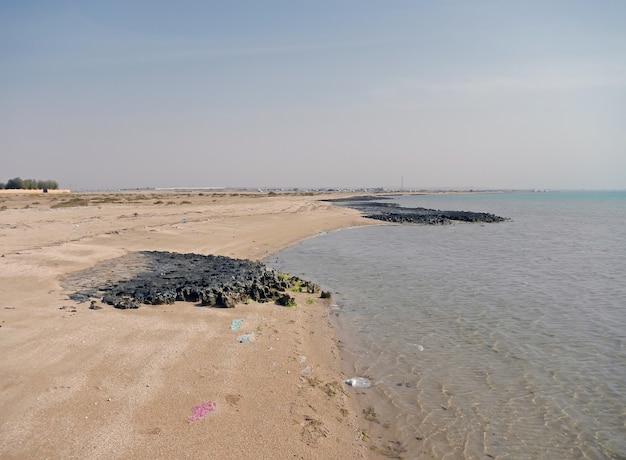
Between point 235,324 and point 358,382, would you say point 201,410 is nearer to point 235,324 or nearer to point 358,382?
point 358,382

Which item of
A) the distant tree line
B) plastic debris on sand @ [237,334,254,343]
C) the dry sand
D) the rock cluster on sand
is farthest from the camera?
the distant tree line

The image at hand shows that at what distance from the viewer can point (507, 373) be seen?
8.27 meters

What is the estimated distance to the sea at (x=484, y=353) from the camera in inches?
242

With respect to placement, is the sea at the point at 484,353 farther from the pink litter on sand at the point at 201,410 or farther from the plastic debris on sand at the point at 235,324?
the plastic debris on sand at the point at 235,324

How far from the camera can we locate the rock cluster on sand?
10961 mm

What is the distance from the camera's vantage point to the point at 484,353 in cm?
926

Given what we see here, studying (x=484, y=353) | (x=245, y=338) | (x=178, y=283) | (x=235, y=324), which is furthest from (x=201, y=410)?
(x=178, y=283)

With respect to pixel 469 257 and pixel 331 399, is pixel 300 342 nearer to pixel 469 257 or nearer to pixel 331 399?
pixel 331 399

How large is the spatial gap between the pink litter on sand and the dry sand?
0.28 ft

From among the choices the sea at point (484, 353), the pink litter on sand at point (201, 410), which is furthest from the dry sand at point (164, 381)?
the sea at point (484, 353)

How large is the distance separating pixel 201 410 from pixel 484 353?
20.8ft

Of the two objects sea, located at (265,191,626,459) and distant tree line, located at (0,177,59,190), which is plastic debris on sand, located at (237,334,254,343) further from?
distant tree line, located at (0,177,59,190)

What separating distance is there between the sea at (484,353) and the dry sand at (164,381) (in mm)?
832

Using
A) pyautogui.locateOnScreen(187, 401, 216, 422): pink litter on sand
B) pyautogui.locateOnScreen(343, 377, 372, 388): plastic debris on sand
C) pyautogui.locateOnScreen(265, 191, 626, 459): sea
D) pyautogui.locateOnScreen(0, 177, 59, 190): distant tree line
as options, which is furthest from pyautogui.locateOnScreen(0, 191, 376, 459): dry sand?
pyautogui.locateOnScreen(0, 177, 59, 190): distant tree line
